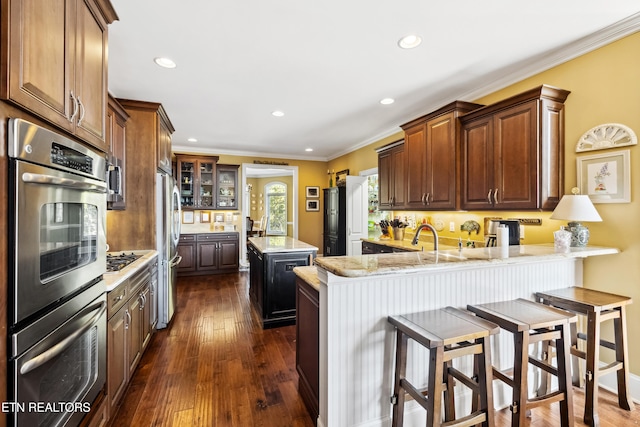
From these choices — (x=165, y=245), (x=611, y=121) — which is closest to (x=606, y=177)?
(x=611, y=121)

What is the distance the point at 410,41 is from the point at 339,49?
1.84 ft

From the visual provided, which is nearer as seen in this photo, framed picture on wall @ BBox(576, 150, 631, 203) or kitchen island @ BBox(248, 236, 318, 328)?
framed picture on wall @ BBox(576, 150, 631, 203)

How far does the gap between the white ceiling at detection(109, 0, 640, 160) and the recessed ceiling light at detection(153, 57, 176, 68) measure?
0.06 meters

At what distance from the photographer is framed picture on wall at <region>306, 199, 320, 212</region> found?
7.39m

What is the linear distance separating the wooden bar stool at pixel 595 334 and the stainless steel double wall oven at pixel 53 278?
2.82 m

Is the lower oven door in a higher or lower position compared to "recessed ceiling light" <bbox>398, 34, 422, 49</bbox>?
lower

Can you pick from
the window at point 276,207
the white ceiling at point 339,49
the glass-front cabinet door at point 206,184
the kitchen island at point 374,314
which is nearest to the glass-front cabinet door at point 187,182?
the glass-front cabinet door at point 206,184

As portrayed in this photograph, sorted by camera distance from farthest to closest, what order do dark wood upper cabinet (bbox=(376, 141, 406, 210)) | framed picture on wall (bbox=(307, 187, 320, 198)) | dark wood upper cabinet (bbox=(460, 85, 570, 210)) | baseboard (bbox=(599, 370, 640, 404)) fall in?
framed picture on wall (bbox=(307, 187, 320, 198)) → dark wood upper cabinet (bbox=(376, 141, 406, 210)) → dark wood upper cabinet (bbox=(460, 85, 570, 210)) → baseboard (bbox=(599, 370, 640, 404))

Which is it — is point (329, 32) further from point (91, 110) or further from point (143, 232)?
point (143, 232)

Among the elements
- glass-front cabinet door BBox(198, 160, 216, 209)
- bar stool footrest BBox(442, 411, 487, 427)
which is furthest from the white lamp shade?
glass-front cabinet door BBox(198, 160, 216, 209)

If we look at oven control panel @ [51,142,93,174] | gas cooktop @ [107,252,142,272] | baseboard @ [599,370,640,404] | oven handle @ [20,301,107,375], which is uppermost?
oven control panel @ [51,142,93,174]

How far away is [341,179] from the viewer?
6.56 meters

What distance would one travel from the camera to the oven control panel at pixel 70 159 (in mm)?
1191

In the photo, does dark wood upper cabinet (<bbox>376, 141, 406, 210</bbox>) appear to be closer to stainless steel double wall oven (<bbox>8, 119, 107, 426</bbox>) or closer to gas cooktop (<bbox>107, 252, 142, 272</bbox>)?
gas cooktop (<bbox>107, 252, 142, 272</bbox>)
